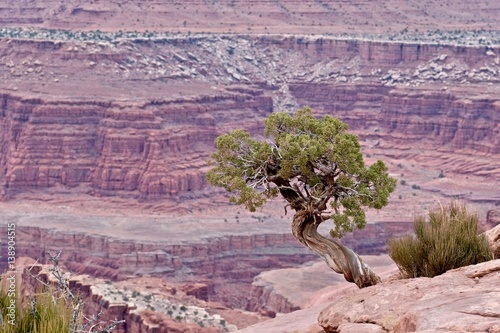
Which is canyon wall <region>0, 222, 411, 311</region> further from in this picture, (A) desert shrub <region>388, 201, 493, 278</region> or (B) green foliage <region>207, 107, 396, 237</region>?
(A) desert shrub <region>388, 201, 493, 278</region>

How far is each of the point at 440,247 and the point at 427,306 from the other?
3954mm

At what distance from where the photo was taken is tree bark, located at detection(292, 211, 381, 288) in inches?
995

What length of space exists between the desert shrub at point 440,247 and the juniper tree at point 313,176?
37.7 inches

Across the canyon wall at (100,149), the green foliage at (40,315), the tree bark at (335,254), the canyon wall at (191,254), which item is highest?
the green foliage at (40,315)

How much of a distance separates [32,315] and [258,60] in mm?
89864

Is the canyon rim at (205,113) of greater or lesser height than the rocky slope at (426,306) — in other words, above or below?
below

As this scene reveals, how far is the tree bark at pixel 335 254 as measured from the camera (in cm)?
2527

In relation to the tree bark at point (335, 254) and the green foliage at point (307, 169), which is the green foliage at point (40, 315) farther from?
the tree bark at point (335, 254)

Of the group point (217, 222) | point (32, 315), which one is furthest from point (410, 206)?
point (32, 315)

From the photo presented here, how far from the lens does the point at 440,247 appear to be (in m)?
23.7

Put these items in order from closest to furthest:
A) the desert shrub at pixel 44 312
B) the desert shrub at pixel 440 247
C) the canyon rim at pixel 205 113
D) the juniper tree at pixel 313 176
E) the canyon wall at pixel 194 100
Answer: the desert shrub at pixel 44 312, the desert shrub at pixel 440 247, the juniper tree at pixel 313 176, the canyon rim at pixel 205 113, the canyon wall at pixel 194 100

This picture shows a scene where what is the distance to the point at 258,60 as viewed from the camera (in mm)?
107438

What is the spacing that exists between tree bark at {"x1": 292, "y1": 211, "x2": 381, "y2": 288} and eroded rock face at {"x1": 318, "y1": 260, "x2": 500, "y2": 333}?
2157mm

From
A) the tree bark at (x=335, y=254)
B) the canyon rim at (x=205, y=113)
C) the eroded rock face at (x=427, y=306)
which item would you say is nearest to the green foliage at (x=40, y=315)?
the eroded rock face at (x=427, y=306)
